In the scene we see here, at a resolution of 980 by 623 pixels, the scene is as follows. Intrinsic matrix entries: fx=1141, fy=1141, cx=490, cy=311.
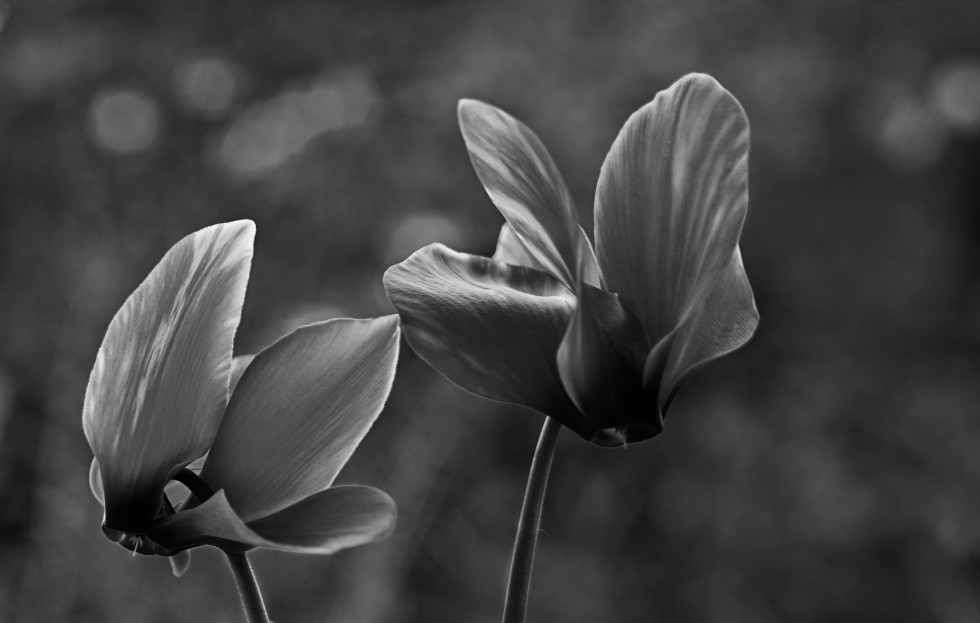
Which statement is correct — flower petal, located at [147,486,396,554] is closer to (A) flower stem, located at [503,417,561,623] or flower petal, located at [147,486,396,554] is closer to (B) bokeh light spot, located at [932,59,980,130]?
(A) flower stem, located at [503,417,561,623]

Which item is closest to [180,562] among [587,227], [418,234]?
[418,234]

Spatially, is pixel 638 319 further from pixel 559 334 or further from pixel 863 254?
pixel 863 254

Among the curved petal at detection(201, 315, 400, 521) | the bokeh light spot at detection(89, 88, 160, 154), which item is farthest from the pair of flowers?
the bokeh light spot at detection(89, 88, 160, 154)

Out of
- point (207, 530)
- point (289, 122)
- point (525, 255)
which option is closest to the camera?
point (207, 530)

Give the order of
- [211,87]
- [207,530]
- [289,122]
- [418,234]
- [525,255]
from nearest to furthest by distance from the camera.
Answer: [207,530] < [525,255] < [418,234] < [289,122] < [211,87]

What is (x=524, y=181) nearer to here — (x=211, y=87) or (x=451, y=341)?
(x=451, y=341)

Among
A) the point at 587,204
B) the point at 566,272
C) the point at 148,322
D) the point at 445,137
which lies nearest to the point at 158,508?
the point at 148,322

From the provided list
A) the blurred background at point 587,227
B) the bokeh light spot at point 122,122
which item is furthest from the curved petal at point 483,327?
the bokeh light spot at point 122,122
